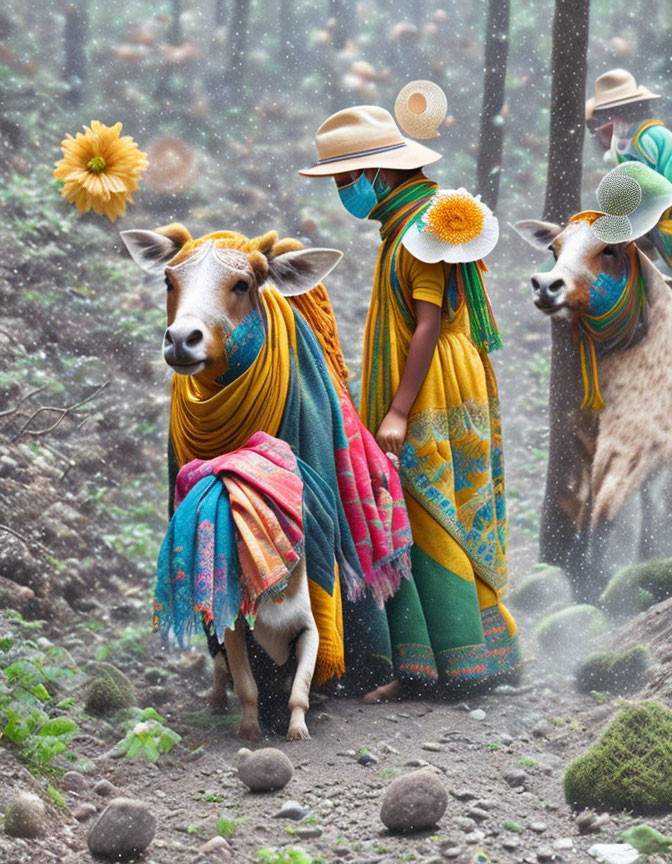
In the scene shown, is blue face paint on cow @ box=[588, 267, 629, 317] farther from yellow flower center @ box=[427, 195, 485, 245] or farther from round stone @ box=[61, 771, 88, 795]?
round stone @ box=[61, 771, 88, 795]

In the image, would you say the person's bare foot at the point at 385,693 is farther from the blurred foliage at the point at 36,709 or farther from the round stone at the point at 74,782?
the round stone at the point at 74,782

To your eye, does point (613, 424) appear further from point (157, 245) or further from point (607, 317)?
point (157, 245)

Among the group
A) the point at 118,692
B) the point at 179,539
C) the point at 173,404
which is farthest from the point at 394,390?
the point at 118,692

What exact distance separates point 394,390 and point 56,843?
7.34 feet

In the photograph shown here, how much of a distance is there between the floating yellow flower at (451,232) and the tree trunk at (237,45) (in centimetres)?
508

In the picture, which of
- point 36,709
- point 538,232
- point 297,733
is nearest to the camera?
point 36,709

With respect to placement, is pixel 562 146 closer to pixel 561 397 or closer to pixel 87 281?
pixel 561 397

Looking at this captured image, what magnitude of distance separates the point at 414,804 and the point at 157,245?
226 centimetres

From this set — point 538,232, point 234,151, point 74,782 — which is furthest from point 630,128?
point 74,782

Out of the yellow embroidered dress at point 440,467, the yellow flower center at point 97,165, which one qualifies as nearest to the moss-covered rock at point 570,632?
the yellow embroidered dress at point 440,467

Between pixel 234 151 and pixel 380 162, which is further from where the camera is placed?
pixel 234 151

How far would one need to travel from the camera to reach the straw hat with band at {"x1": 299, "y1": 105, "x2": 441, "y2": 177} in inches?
193

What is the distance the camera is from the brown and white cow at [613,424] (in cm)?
579

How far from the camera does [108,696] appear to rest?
468 centimetres
